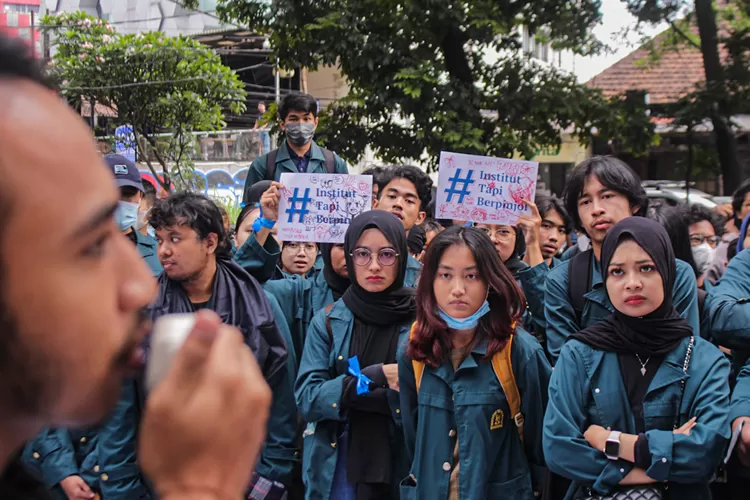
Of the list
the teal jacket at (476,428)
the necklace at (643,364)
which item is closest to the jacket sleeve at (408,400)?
the teal jacket at (476,428)

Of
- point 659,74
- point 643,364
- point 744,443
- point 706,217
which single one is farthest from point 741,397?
point 659,74

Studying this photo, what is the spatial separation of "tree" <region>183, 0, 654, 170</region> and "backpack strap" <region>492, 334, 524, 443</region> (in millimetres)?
6263

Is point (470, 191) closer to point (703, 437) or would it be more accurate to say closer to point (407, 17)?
point (703, 437)

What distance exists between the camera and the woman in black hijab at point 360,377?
3.92m

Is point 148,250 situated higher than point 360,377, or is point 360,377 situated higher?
point 148,250

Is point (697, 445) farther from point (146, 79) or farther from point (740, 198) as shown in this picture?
point (146, 79)

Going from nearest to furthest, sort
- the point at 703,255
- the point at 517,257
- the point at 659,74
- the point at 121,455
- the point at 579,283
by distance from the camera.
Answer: the point at 121,455 < the point at 579,283 < the point at 517,257 < the point at 703,255 < the point at 659,74

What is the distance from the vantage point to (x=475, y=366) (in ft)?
12.1

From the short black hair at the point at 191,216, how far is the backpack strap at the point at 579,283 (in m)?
1.79

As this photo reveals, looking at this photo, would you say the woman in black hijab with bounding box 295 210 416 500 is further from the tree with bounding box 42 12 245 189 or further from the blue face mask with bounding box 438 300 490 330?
the tree with bounding box 42 12 245 189

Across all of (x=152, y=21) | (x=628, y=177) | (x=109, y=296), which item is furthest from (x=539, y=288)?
(x=152, y=21)

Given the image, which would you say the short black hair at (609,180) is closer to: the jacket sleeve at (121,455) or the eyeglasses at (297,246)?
the eyeglasses at (297,246)

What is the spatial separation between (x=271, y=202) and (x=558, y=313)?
1914 mm

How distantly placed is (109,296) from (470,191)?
4334 mm
